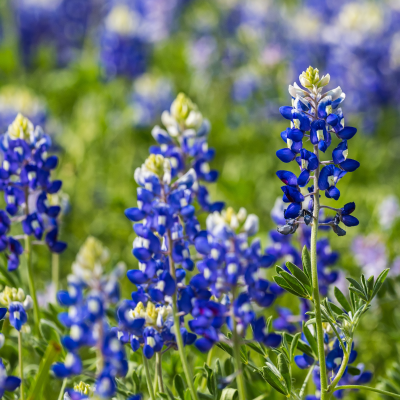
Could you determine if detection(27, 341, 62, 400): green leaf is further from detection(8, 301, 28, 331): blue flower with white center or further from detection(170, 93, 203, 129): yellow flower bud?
detection(170, 93, 203, 129): yellow flower bud

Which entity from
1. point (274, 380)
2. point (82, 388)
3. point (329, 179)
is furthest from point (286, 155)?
point (82, 388)

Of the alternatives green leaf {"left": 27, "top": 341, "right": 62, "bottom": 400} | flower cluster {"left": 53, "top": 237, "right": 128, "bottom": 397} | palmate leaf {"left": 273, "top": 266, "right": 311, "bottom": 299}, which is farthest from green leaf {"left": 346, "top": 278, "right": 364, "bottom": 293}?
green leaf {"left": 27, "top": 341, "right": 62, "bottom": 400}

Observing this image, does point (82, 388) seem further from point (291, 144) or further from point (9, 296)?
point (291, 144)

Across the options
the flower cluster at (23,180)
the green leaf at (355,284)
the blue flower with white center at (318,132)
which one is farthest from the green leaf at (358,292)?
the flower cluster at (23,180)

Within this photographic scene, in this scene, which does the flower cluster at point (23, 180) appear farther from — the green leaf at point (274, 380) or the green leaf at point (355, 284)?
the green leaf at point (355, 284)

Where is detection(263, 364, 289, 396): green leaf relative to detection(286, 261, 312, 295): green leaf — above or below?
below
